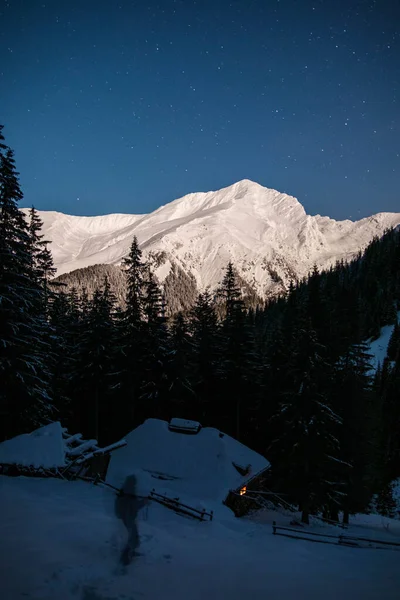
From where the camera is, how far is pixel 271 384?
102 feet

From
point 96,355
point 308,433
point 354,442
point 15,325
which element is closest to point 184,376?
point 96,355

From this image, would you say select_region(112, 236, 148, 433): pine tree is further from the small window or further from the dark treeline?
the small window

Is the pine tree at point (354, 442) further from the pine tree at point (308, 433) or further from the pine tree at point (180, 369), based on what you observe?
the pine tree at point (180, 369)

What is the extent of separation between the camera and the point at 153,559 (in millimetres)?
9430

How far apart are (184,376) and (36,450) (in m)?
15.6

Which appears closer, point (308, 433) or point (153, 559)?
point (153, 559)

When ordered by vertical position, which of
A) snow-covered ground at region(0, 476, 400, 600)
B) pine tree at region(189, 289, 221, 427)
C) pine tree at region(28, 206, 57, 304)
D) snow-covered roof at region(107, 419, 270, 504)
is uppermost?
pine tree at region(28, 206, 57, 304)

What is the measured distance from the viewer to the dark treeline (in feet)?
60.3

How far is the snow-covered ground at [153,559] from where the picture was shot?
24.6ft

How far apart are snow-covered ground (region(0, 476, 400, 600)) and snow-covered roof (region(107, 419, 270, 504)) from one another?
667cm

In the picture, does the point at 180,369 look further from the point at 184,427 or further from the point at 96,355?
the point at 96,355

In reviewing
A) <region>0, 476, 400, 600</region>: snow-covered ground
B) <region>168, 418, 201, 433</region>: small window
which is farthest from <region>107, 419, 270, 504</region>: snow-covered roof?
<region>0, 476, 400, 600</region>: snow-covered ground

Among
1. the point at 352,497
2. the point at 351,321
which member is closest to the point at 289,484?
the point at 352,497

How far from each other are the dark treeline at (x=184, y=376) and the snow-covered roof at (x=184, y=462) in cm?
335
